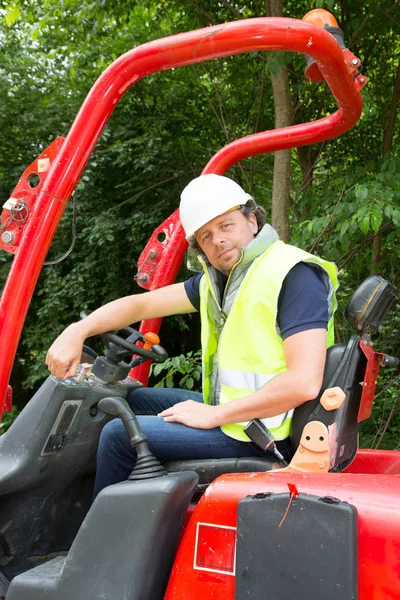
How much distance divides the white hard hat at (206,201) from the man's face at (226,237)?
0.10ft

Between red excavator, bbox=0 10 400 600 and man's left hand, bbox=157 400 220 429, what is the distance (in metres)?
0.12

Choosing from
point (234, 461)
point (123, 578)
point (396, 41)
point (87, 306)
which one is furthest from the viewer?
point (87, 306)

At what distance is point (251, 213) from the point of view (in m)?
2.08

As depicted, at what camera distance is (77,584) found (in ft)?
5.33

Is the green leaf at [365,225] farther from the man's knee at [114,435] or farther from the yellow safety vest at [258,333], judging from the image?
the man's knee at [114,435]

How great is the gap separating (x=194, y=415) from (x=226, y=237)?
55 cm

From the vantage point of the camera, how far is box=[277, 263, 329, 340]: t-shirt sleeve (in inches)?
68.8

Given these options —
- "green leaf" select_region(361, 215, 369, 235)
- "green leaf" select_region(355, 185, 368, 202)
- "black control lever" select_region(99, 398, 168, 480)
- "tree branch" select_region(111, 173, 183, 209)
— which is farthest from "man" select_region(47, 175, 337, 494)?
"tree branch" select_region(111, 173, 183, 209)

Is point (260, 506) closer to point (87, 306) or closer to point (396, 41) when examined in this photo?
point (396, 41)

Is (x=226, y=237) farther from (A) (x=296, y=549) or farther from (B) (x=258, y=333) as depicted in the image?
(A) (x=296, y=549)

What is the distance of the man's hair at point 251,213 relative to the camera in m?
2.07

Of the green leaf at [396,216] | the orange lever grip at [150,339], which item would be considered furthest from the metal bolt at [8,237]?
the green leaf at [396,216]

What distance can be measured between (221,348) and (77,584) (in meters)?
0.76

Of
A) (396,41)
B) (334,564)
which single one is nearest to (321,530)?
(334,564)
